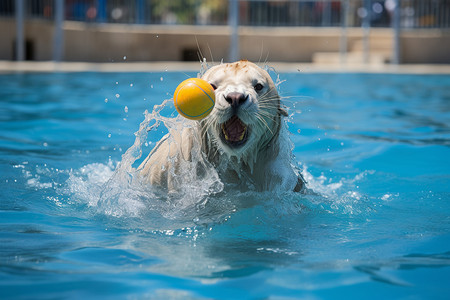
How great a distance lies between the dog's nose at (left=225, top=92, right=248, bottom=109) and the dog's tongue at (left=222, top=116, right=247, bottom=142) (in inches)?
7.7

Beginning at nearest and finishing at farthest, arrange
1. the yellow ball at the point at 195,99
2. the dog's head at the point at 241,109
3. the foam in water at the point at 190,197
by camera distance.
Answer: the yellow ball at the point at 195,99 < the dog's head at the point at 241,109 < the foam in water at the point at 190,197

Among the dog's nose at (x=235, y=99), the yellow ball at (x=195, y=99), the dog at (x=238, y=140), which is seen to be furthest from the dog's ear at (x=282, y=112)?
the yellow ball at (x=195, y=99)

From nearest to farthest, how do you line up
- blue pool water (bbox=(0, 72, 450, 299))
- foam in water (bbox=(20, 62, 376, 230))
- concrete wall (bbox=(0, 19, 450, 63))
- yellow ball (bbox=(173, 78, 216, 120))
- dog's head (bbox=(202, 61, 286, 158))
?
blue pool water (bbox=(0, 72, 450, 299)), yellow ball (bbox=(173, 78, 216, 120)), dog's head (bbox=(202, 61, 286, 158)), foam in water (bbox=(20, 62, 376, 230)), concrete wall (bbox=(0, 19, 450, 63))

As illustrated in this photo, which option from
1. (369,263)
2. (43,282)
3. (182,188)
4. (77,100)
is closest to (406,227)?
(369,263)

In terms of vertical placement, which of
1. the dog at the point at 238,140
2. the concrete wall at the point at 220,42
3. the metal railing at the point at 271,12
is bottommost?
the dog at the point at 238,140

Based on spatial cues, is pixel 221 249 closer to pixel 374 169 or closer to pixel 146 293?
pixel 146 293

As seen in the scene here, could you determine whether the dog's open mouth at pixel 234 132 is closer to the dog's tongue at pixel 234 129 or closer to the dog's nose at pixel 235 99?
the dog's tongue at pixel 234 129

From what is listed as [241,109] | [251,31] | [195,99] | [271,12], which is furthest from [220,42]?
[195,99]

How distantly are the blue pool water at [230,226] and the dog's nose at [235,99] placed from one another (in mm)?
806

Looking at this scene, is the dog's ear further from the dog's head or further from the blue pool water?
the blue pool water

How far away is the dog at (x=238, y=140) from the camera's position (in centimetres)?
386

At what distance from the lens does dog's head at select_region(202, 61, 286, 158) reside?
379 centimetres

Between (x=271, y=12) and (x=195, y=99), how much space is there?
65.8ft

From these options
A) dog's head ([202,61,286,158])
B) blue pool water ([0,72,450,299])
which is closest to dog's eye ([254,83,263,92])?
dog's head ([202,61,286,158])
